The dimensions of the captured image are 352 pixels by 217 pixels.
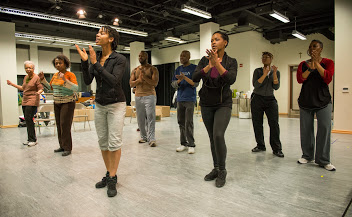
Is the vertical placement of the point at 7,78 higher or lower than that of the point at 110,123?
higher

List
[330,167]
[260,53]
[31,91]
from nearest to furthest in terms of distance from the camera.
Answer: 1. [330,167]
2. [31,91]
3. [260,53]

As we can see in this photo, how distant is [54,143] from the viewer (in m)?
4.61

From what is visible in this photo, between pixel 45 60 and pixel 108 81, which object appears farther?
pixel 45 60

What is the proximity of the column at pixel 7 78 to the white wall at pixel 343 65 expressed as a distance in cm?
952

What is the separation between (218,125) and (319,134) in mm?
1481

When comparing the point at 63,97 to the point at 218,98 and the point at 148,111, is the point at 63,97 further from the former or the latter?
the point at 218,98

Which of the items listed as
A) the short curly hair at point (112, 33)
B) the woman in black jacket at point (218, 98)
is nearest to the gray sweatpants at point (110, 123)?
the short curly hair at point (112, 33)

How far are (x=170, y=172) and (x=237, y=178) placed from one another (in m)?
0.76

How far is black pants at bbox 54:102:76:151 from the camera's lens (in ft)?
11.8

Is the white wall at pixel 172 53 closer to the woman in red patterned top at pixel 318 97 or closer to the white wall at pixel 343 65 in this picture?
the white wall at pixel 343 65

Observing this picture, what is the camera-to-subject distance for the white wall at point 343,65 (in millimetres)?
5695

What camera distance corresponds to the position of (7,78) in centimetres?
759

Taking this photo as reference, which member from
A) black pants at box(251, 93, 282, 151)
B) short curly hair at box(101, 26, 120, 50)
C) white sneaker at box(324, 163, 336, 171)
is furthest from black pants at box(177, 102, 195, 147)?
white sneaker at box(324, 163, 336, 171)

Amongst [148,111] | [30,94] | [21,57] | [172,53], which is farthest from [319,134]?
[21,57]
